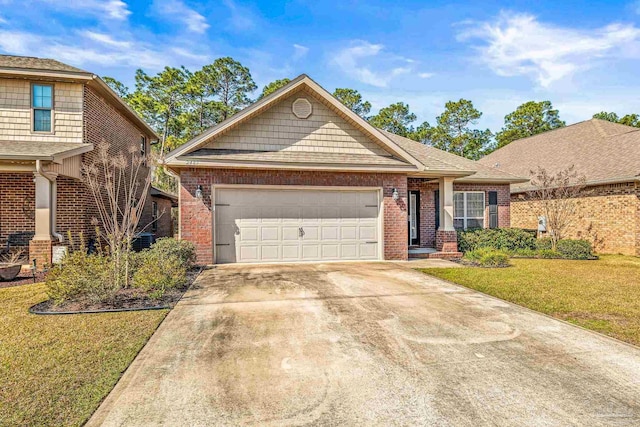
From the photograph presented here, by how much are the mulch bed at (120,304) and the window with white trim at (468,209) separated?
1146cm

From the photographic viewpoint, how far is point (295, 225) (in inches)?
415

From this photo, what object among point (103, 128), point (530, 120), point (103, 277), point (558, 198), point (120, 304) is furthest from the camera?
point (530, 120)

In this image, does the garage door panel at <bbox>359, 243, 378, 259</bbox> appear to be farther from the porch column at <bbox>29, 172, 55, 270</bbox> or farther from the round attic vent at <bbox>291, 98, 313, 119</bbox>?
the porch column at <bbox>29, 172, 55, 270</bbox>

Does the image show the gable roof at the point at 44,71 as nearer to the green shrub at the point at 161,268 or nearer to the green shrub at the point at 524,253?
the green shrub at the point at 161,268

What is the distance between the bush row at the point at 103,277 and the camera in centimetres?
598

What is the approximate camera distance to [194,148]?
9789mm

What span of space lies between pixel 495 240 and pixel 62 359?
12.9m

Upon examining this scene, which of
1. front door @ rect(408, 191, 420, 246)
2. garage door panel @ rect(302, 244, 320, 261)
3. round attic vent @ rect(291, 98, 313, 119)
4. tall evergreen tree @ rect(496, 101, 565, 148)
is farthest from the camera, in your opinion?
tall evergreen tree @ rect(496, 101, 565, 148)

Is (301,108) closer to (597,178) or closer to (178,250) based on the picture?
(178,250)

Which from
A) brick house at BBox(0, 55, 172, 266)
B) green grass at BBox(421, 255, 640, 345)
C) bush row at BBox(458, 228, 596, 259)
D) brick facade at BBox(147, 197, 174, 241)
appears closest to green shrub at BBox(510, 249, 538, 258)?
bush row at BBox(458, 228, 596, 259)

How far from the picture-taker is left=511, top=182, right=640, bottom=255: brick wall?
12.7m

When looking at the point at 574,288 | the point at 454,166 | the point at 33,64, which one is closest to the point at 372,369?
the point at 574,288

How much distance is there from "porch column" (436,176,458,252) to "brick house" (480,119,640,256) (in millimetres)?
6216

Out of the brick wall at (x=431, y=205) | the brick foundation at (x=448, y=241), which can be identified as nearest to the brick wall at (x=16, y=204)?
the brick wall at (x=431, y=205)
